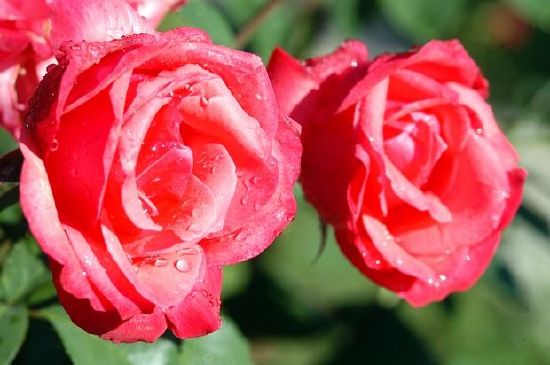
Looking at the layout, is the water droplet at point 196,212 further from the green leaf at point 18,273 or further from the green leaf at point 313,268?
the green leaf at point 313,268

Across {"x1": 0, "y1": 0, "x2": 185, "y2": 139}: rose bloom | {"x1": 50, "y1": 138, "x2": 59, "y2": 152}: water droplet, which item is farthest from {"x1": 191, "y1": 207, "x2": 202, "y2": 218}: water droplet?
{"x1": 0, "y1": 0, "x2": 185, "y2": 139}: rose bloom

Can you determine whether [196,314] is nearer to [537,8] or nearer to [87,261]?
[87,261]

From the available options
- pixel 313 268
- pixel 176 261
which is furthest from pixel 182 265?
pixel 313 268

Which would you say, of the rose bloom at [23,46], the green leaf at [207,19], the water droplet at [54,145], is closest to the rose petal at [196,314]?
the water droplet at [54,145]

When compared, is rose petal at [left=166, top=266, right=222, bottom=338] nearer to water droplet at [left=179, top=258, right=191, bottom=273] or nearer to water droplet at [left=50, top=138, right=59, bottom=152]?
water droplet at [left=179, top=258, right=191, bottom=273]

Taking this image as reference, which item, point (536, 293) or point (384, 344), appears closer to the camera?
point (384, 344)

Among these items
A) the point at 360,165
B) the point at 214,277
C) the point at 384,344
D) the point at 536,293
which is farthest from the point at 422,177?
the point at 536,293

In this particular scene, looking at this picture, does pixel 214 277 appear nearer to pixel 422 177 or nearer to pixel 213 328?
pixel 213 328
